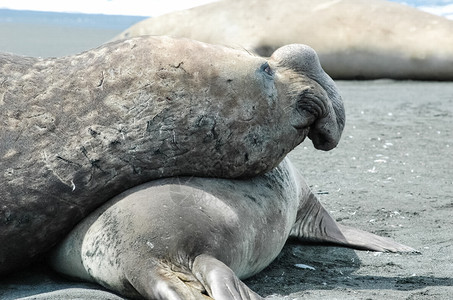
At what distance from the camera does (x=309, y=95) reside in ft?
11.2

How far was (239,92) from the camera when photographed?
327 cm

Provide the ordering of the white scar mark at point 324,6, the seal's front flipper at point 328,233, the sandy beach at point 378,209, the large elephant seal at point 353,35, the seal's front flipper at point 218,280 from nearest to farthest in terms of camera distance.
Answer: the seal's front flipper at point 218,280 < the sandy beach at point 378,209 < the seal's front flipper at point 328,233 < the large elephant seal at point 353,35 < the white scar mark at point 324,6

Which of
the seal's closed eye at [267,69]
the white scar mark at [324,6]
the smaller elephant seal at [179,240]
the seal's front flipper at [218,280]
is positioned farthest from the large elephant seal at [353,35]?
the seal's front flipper at [218,280]

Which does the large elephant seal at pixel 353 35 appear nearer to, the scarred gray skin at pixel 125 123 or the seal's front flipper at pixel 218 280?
the scarred gray skin at pixel 125 123

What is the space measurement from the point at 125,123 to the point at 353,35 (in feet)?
22.9

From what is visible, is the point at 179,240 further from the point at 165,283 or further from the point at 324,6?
the point at 324,6

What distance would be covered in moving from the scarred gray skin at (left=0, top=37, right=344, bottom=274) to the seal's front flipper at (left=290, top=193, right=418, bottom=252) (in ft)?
2.35

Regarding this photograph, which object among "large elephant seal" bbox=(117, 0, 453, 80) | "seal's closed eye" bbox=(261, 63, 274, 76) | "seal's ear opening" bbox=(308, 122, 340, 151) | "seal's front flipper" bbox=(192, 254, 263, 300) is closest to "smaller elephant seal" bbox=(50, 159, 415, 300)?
"seal's front flipper" bbox=(192, 254, 263, 300)

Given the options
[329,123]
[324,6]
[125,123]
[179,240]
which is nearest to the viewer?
[179,240]

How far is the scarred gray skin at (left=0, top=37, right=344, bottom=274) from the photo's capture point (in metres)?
3.10

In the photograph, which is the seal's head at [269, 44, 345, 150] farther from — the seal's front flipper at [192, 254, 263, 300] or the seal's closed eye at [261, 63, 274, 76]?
the seal's front flipper at [192, 254, 263, 300]

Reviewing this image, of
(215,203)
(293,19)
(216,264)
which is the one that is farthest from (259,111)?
(293,19)

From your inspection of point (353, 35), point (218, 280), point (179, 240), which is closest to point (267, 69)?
point (179, 240)

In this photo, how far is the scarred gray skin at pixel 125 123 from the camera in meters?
3.10
